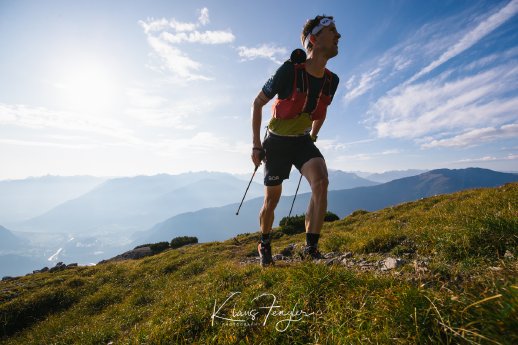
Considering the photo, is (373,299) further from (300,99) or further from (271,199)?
(300,99)

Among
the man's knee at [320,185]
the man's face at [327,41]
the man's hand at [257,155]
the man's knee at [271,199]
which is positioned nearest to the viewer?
the man's knee at [320,185]

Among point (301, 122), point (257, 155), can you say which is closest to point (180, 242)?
point (257, 155)

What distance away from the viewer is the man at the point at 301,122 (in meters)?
5.47

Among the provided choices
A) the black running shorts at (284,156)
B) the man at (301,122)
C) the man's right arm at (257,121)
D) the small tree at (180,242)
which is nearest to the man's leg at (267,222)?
the man at (301,122)

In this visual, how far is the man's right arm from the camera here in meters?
5.66

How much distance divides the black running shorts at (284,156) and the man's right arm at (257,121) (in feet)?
1.00

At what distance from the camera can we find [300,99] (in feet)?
→ 18.5

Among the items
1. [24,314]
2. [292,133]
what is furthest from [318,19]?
[24,314]

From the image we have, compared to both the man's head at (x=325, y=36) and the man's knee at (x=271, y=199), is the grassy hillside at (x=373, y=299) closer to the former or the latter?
the man's knee at (x=271, y=199)

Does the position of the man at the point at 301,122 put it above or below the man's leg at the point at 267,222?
above

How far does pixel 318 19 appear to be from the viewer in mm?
5805
